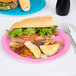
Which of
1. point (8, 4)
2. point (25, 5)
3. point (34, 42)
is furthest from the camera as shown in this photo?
point (8, 4)

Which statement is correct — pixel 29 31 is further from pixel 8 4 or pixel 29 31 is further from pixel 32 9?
pixel 8 4

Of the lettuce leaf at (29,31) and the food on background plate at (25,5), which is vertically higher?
the food on background plate at (25,5)

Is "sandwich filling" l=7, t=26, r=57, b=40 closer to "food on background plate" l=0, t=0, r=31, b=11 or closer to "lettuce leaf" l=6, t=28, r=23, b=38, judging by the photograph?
"lettuce leaf" l=6, t=28, r=23, b=38

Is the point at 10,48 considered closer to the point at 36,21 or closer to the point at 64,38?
the point at 36,21

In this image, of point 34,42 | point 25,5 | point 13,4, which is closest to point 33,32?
point 34,42

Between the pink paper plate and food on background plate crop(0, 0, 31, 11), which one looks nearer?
the pink paper plate

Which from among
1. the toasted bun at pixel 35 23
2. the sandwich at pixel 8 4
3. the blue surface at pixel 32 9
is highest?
the sandwich at pixel 8 4

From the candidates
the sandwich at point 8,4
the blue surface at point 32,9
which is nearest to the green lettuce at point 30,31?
the blue surface at point 32,9

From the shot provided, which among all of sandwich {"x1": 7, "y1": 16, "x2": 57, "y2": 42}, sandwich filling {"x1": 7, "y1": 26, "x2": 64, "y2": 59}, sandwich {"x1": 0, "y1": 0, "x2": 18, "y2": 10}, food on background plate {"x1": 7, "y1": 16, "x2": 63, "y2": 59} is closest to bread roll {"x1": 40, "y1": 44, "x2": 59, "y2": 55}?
sandwich filling {"x1": 7, "y1": 26, "x2": 64, "y2": 59}

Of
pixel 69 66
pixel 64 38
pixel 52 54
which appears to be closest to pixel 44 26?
pixel 64 38

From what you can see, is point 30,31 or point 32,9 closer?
point 30,31

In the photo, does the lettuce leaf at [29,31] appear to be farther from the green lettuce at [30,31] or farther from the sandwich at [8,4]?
the sandwich at [8,4]
